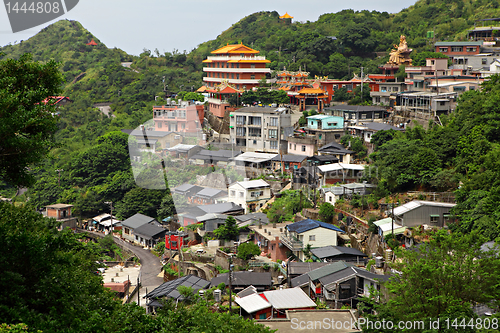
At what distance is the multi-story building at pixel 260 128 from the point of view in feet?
76.0

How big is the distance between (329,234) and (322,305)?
3.62 metres

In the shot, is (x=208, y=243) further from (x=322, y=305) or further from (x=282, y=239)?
(x=322, y=305)

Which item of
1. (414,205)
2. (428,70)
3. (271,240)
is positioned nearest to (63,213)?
(271,240)

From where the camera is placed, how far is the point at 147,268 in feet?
57.5

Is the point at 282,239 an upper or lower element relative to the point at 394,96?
lower

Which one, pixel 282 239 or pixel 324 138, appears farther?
pixel 324 138

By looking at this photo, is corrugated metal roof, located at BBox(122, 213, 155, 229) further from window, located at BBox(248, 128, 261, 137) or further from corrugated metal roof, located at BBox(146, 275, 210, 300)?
corrugated metal roof, located at BBox(146, 275, 210, 300)

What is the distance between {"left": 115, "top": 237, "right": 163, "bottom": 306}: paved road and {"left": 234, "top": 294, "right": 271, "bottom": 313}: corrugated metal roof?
385 cm

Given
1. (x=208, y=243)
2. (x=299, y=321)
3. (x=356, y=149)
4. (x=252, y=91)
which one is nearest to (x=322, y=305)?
(x=299, y=321)

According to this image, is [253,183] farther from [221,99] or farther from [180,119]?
[221,99]

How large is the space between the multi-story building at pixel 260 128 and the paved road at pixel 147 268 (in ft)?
24.1

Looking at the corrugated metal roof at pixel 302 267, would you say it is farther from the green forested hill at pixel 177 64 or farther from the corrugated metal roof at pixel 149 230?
the green forested hill at pixel 177 64

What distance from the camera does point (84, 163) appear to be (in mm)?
25984

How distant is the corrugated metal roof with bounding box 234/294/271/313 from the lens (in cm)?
1064
